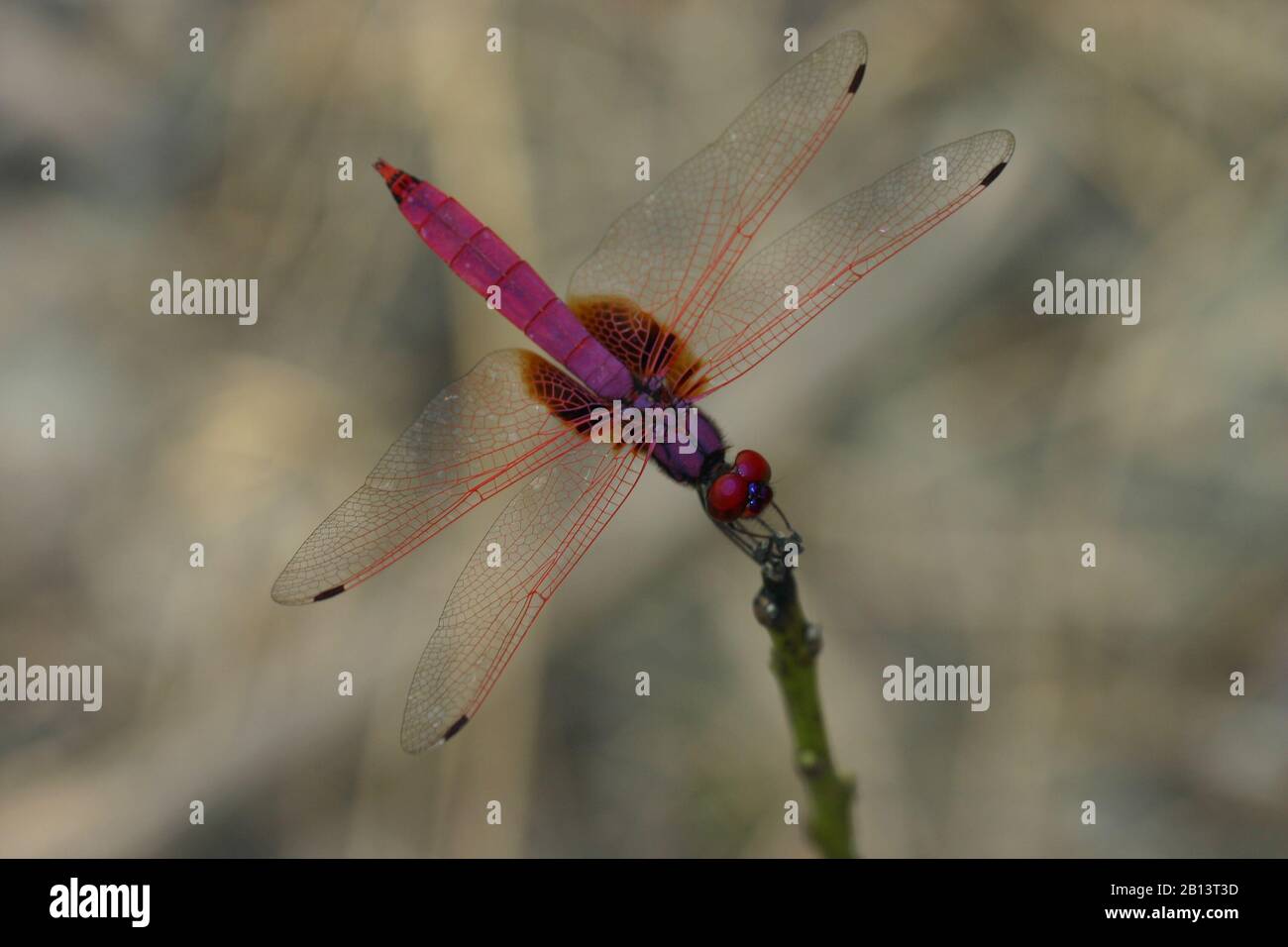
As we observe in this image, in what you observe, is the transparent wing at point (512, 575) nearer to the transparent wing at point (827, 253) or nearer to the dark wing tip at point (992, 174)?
the transparent wing at point (827, 253)

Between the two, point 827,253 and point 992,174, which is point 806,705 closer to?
point 827,253

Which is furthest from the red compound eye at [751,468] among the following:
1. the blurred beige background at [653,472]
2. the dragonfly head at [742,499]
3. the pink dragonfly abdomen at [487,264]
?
the blurred beige background at [653,472]

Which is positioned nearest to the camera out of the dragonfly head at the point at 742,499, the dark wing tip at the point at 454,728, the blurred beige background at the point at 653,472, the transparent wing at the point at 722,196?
the dragonfly head at the point at 742,499

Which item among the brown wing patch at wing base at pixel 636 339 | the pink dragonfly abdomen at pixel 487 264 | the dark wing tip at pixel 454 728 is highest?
the pink dragonfly abdomen at pixel 487 264

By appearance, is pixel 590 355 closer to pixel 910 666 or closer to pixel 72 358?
pixel 910 666

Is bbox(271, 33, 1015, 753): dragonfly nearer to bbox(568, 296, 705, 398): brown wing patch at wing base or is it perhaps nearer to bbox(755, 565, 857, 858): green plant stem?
bbox(568, 296, 705, 398): brown wing patch at wing base

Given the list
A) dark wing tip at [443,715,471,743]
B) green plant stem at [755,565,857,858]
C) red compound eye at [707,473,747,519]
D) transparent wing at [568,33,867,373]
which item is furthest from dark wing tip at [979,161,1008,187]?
dark wing tip at [443,715,471,743]
